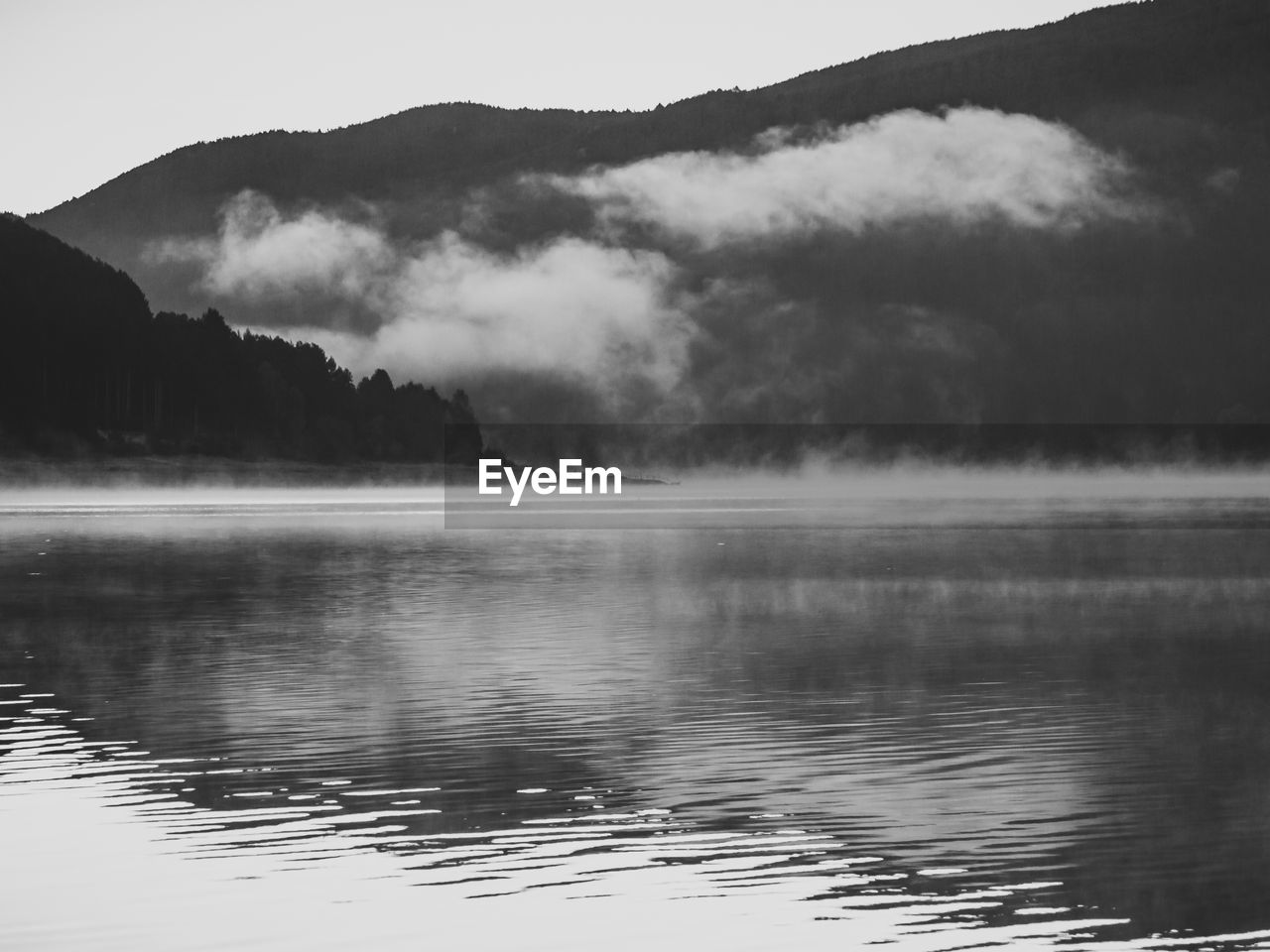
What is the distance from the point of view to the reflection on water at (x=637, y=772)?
1419 cm

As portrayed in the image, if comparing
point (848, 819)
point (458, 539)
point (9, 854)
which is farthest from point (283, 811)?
point (458, 539)

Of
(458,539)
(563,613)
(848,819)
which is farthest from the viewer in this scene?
(458,539)

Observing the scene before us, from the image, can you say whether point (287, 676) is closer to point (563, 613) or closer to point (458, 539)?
point (563, 613)

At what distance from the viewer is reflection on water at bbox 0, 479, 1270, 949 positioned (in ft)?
46.5

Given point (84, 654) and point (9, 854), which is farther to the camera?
point (84, 654)

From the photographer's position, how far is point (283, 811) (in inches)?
706

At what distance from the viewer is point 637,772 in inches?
796

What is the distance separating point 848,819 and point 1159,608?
28.4 m

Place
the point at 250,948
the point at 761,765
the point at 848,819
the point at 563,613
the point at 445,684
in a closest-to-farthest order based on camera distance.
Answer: the point at 250,948 → the point at 848,819 → the point at 761,765 → the point at 445,684 → the point at 563,613

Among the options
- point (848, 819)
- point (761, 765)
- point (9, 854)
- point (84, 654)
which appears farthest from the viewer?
point (84, 654)

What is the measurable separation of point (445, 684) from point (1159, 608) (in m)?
22.4

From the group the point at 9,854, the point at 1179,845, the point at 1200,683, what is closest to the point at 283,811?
the point at 9,854

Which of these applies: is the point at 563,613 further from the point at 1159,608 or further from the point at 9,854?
the point at 9,854

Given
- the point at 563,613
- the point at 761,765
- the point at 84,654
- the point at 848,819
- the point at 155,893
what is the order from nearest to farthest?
1. the point at 155,893
2. the point at 848,819
3. the point at 761,765
4. the point at 84,654
5. the point at 563,613
